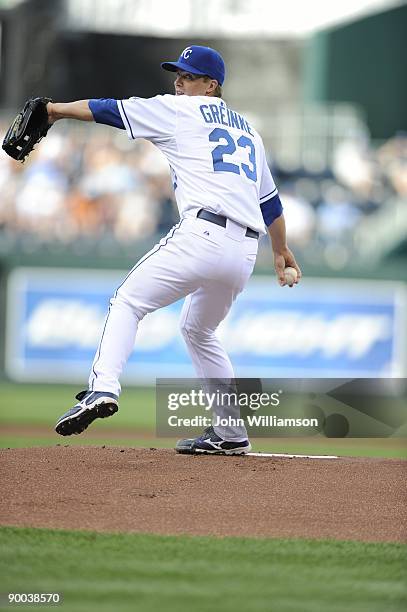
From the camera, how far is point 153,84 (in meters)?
21.1

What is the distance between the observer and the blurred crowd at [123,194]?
12250 millimetres

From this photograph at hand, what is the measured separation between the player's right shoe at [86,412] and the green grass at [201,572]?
2.33 feet

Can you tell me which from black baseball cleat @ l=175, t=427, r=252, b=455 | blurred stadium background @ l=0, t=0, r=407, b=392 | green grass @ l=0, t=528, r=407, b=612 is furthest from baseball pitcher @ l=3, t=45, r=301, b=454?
blurred stadium background @ l=0, t=0, r=407, b=392

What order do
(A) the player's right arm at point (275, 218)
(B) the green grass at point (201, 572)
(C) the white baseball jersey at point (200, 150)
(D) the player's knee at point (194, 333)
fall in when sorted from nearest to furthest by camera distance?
(B) the green grass at point (201, 572), (C) the white baseball jersey at point (200, 150), (D) the player's knee at point (194, 333), (A) the player's right arm at point (275, 218)

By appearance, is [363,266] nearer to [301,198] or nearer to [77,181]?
[301,198]

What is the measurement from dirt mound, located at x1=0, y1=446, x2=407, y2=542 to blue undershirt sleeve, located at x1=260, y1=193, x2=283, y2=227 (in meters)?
1.20

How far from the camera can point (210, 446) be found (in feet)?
19.0

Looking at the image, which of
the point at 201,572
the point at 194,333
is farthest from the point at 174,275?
the point at 201,572

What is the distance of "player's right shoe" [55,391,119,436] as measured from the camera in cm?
471

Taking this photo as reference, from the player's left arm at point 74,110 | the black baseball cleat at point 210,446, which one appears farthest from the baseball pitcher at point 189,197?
the black baseball cleat at point 210,446

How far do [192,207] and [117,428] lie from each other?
4.50m

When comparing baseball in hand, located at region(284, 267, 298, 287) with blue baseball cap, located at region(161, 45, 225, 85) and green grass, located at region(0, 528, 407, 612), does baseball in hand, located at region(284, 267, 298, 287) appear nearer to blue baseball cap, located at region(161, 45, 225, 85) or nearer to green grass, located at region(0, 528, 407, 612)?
blue baseball cap, located at region(161, 45, 225, 85)

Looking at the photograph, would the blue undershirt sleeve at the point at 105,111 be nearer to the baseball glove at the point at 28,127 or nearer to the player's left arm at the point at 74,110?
the player's left arm at the point at 74,110

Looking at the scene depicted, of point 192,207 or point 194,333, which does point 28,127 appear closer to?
point 192,207
